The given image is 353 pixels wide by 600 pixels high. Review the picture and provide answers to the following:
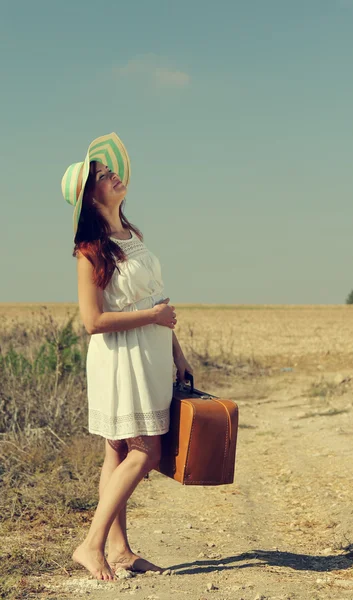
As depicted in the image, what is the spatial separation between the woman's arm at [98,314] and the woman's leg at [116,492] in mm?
592

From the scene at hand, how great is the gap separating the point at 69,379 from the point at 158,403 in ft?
15.8

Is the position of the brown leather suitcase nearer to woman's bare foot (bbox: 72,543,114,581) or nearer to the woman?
the woman

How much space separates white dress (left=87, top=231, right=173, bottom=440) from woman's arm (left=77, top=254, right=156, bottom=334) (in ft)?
0.30

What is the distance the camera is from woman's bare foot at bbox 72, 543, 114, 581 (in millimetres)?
4156

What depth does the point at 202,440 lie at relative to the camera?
13.2ft

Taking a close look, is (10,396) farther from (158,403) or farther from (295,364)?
(295,364)

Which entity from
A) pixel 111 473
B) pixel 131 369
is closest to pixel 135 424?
pixel 131 369

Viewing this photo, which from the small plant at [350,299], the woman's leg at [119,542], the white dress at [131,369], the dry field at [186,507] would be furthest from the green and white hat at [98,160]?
the small plant at [350,299]

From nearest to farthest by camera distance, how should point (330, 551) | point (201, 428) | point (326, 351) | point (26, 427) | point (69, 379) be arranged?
point (201, 428) < point (330, 551) < point (26, 427) < point (69, 379) < point (326, 351)

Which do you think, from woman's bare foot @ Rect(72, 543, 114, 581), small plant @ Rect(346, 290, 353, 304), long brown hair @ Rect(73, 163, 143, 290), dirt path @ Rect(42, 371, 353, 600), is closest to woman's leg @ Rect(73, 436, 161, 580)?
woman's bare foot @ Rect(72, 543, 114, 581)

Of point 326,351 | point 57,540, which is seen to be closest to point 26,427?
point 57,540

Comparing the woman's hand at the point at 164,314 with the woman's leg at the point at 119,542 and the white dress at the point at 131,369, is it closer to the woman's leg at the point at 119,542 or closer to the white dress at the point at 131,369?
the white dress at the point at 131,369

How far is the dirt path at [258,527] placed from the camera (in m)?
4.14

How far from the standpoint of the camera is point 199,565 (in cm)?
464
